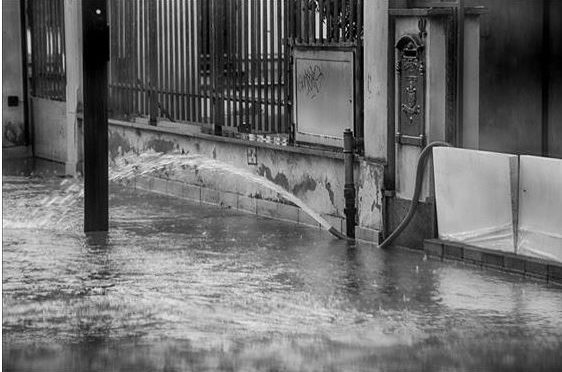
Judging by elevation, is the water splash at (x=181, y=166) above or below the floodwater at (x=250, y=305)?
above

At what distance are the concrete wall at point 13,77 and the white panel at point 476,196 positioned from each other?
1159 cm

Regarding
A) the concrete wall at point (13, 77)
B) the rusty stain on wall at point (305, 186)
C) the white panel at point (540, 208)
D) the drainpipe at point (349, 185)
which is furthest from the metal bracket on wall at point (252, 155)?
the concrete wall at point (13, 77)

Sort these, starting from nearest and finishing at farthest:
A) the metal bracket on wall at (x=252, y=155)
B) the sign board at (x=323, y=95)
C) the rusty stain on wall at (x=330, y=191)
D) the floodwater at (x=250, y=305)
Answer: the floodwater at (x=250, y=305), the sign board at (x=323, y=95), the rusty stain on wall at (x=330, y=191), the metal bracket on wall at (x=252, y=155)

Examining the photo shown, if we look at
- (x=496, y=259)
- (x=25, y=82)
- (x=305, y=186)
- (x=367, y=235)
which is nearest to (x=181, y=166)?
(x=305, y=186)

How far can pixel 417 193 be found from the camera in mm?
13469

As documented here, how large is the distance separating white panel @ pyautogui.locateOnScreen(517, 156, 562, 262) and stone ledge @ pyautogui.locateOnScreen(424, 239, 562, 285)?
0.09 meters

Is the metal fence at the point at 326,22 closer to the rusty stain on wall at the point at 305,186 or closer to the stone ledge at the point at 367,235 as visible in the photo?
the rusty stain on wall at the point at 305,186

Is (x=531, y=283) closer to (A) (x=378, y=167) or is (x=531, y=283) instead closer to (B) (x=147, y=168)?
(A) (x=378, y=167)

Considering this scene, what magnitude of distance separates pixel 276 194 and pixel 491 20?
3.58 m

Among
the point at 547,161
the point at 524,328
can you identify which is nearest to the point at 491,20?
the point at 547,161

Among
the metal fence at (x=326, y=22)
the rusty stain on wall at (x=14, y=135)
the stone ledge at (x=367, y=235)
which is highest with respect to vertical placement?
the metal fence at (x=326, y=22)

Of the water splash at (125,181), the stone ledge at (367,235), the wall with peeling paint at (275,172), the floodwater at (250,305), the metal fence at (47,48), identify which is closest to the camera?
the floodwater at (250,305)

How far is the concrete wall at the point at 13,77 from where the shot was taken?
2292 centimetres

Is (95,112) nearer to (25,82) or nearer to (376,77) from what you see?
(376,77)
